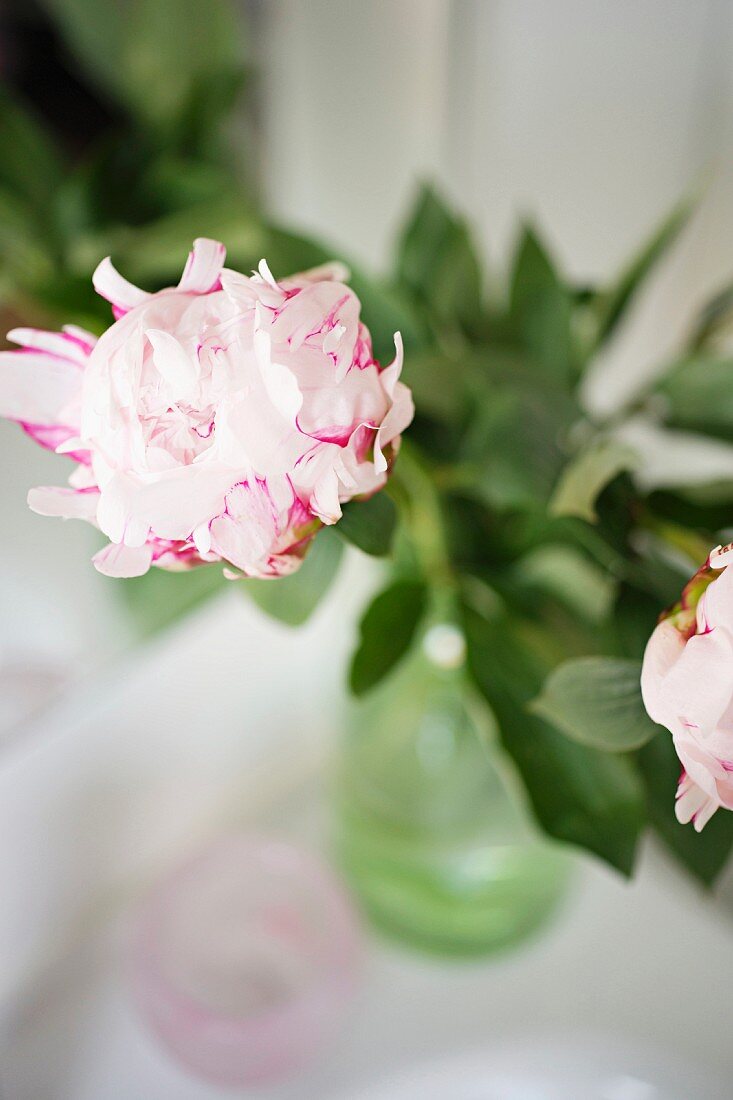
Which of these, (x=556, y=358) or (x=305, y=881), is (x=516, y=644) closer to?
(x=556, y=358)

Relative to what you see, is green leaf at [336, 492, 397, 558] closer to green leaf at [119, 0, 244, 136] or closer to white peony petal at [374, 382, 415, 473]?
white peony petal at [374, 382, 415, 473]

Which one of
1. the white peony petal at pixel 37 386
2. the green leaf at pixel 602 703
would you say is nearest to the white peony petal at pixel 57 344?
the white peony petal at pixel 37 386

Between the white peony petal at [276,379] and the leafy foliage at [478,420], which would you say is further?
the leafy foliage at [478,420]

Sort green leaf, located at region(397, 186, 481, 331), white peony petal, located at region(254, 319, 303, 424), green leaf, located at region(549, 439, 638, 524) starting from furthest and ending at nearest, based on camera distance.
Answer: green leaf, located at region(397, 186, 481, 331)
green leaf, located at region(549, 439, 638, 524)
white peony petal, located at region(254, 319, 303, 424)

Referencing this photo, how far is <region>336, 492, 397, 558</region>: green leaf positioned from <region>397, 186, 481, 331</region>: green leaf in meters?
0.17

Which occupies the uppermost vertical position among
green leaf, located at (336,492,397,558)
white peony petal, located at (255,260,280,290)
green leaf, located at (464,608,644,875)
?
white peony petal, located at (255,260,280,290)

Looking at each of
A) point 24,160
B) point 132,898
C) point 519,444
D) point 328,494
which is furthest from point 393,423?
point 132,898

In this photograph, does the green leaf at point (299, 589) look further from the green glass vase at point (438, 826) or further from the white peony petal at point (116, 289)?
the green glass vase at point (438, 826)

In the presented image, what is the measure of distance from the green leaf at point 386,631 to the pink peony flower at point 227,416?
11cm

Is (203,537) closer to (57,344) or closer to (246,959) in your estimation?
(57,344)

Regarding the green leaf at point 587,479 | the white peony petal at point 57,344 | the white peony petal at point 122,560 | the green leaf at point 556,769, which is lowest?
the green leaf at point 556,769

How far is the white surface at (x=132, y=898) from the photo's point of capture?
453 millimetres

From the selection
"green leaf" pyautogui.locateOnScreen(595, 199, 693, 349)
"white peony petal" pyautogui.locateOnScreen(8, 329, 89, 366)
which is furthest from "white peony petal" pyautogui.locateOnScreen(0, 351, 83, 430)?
"green leaf" pyautogui.locateOnScreen(595, 199, 693, 349)

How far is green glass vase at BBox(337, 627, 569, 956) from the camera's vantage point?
472 millimetres
